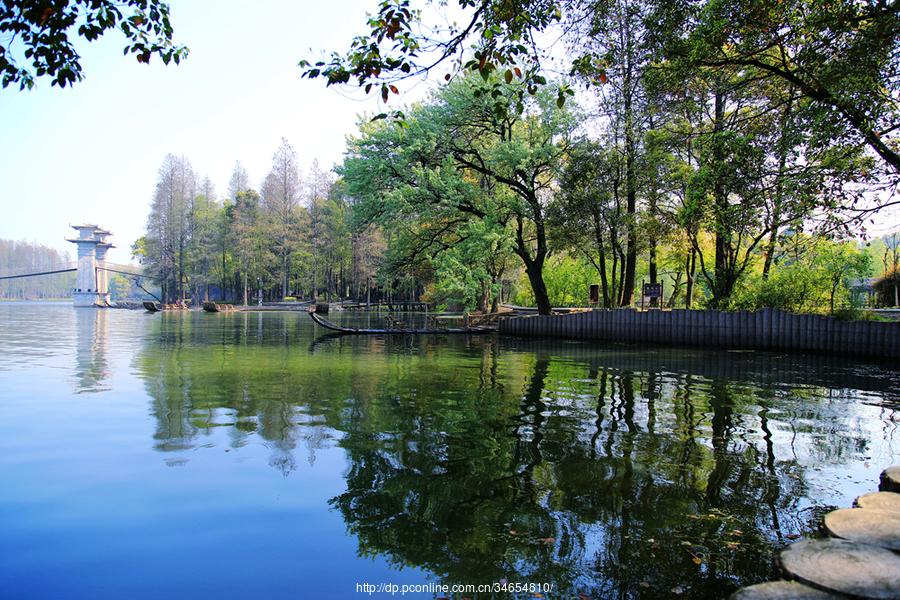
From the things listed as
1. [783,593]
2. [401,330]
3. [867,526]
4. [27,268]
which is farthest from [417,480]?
[27,268]

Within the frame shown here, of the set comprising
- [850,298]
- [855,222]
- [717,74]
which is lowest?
[850,298]

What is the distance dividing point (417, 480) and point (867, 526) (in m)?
4.01

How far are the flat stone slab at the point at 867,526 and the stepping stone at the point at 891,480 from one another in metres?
0.80

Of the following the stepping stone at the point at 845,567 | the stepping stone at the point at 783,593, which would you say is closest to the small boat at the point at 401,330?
the stepping stone at the point at 845,567

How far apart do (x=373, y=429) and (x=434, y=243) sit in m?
23.8

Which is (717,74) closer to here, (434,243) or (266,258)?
(434,243)

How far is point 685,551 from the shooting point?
457 centimetres

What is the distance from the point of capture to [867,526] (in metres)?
3.76

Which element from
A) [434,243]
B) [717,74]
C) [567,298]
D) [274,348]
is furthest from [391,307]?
[717,74]

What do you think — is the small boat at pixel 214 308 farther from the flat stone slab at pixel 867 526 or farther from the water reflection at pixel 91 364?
the flat stone slab at pixel 867 526

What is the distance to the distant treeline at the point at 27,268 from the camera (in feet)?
540

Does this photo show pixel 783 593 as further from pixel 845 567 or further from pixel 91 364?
pixel 91 364

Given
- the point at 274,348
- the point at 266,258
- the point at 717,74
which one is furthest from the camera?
the point at 266,258

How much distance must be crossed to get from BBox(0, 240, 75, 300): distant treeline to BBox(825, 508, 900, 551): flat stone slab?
7812 inches
